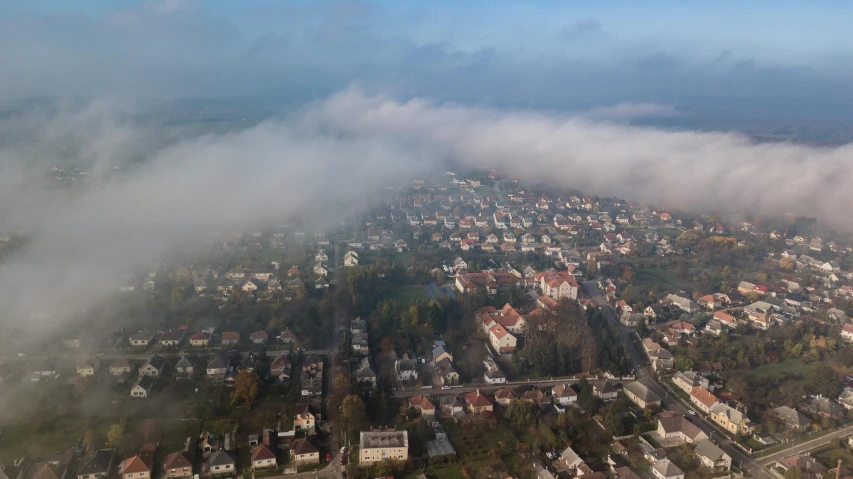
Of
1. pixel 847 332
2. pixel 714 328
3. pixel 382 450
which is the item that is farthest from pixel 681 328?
pixel 382 450

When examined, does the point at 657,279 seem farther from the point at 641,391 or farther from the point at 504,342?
the point at 641,391

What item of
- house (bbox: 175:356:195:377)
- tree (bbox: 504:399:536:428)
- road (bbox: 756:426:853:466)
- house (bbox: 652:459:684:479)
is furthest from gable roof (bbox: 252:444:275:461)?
road (bbox: 756:426:853:466)

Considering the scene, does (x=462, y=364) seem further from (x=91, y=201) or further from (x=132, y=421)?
(x=91, y=201)

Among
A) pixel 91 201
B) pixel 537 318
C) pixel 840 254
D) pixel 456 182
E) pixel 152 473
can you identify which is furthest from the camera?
pixel 456 182

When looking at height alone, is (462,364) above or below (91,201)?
below

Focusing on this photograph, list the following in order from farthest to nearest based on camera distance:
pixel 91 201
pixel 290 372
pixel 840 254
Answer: pixel 840 254
pixel 91 201
pixel 290 372

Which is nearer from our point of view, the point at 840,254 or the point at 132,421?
the point at 132,421

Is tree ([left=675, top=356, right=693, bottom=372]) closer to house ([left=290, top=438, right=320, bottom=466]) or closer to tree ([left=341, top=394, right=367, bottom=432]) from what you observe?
tree ([left=341, top=394, right=367, bottom=432])

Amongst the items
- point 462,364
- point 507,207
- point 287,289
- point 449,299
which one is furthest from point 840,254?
point 287,289
